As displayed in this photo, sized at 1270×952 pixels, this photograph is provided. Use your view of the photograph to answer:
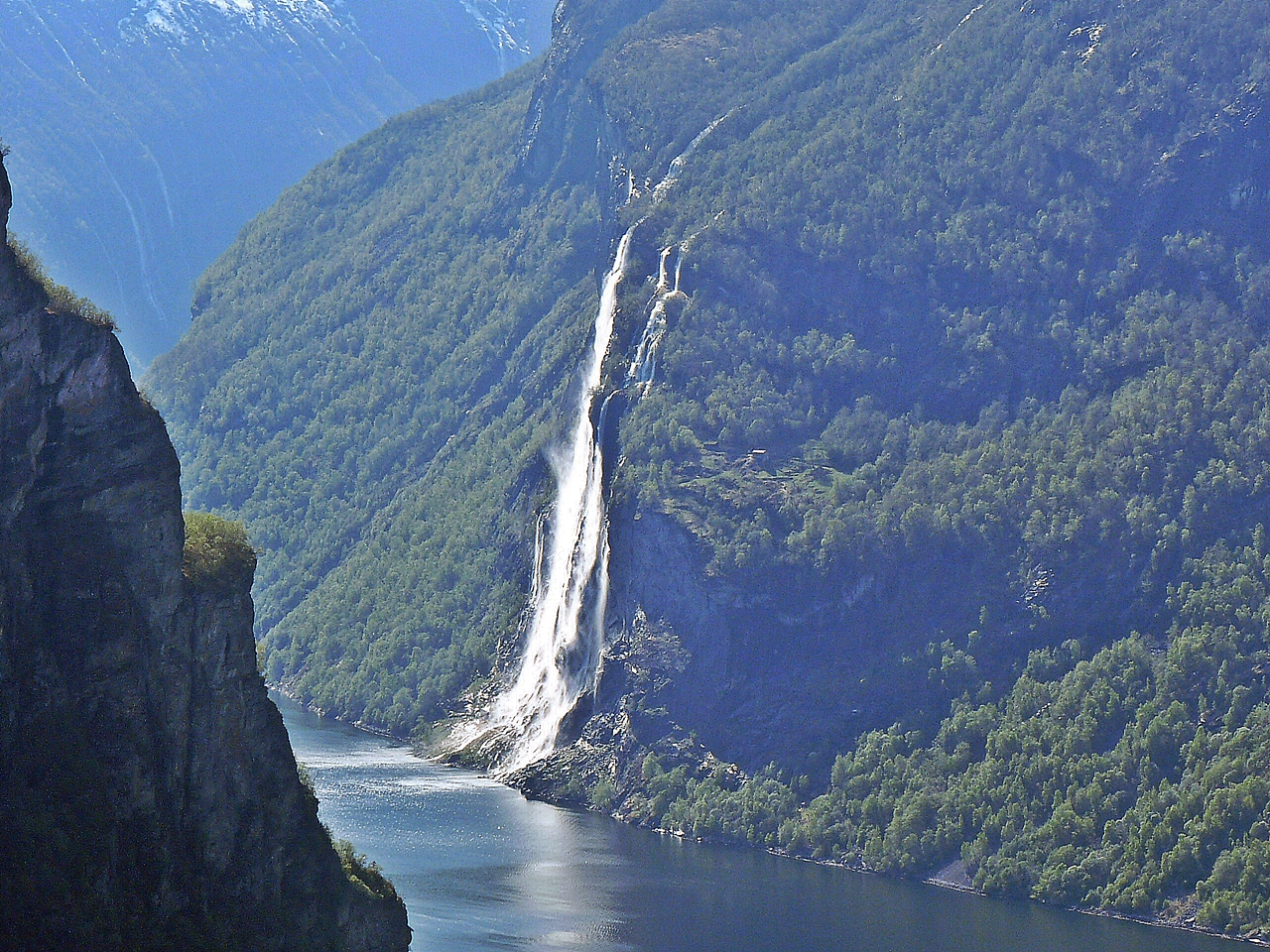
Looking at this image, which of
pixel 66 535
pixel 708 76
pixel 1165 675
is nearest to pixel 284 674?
pixel 708 76

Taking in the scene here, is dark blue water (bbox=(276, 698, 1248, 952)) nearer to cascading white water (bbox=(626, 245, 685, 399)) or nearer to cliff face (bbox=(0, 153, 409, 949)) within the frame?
cliff face (bbox=(0, 153, 409, 949))

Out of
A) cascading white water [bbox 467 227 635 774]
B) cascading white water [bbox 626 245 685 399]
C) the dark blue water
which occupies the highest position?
cascading white water [bbox 626 245 685 399]

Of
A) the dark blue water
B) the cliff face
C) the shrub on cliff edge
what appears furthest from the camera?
the dark blue water

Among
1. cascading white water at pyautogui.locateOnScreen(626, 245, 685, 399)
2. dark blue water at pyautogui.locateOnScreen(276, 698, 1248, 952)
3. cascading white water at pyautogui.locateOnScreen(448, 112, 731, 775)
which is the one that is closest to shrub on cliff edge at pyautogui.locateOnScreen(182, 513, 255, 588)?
dark blue water at pyautogui.locateOnScreen(276, 698, 1248, 952)

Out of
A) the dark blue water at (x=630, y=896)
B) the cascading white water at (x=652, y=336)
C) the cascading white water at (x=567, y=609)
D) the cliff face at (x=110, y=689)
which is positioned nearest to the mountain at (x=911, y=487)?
the cascading white water at (x=652, y=336)

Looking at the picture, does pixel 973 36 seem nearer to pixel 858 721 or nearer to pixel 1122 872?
pixel 858 721

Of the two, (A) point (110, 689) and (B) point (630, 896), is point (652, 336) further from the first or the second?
(A) point (110, 689)

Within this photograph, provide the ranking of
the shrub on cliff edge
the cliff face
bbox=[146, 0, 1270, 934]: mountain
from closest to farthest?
the cliff face
the shrub on cliff edge
bbox=[146, 0, 1270, 934]: mountain

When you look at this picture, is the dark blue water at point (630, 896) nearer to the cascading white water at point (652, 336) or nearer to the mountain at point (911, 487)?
the mountain at point (911, 487)
